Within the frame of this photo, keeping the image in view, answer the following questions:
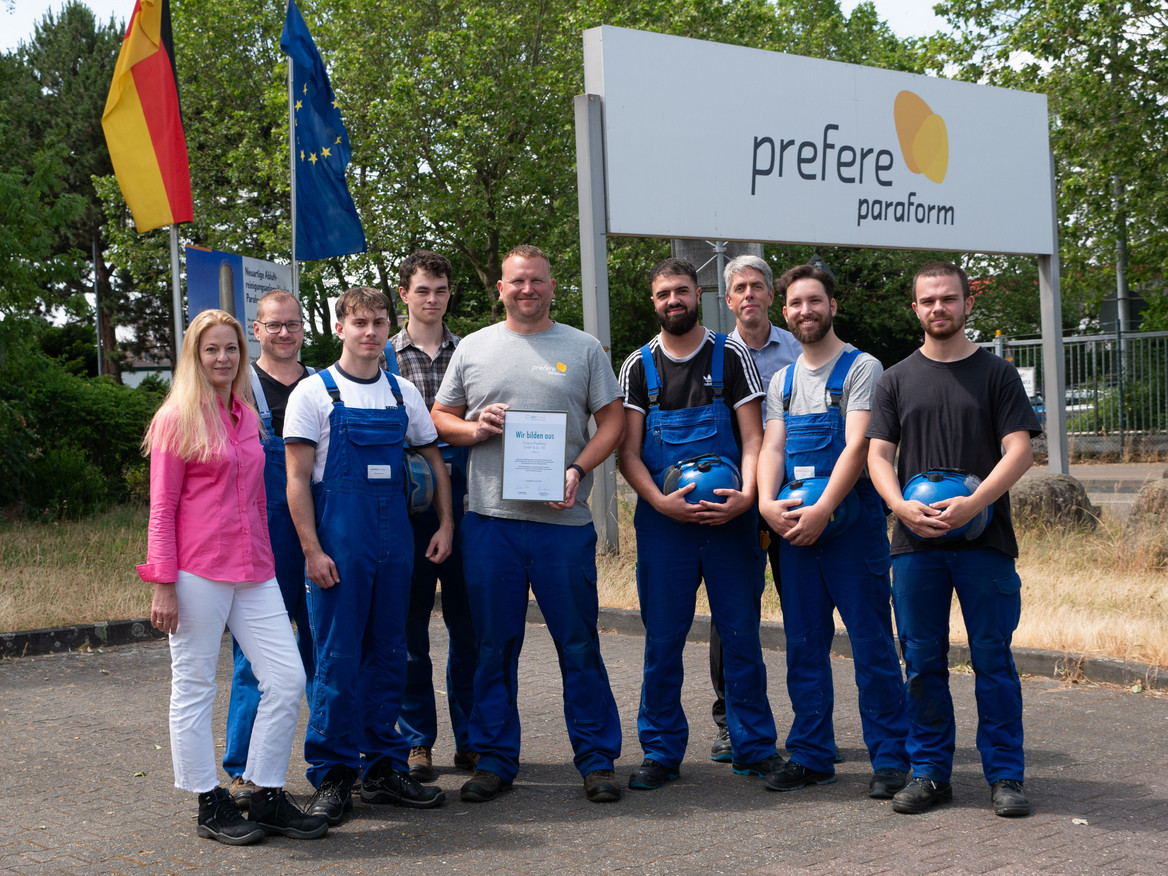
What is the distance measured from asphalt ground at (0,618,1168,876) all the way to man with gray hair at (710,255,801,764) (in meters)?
0.21

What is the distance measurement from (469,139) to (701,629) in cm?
2087

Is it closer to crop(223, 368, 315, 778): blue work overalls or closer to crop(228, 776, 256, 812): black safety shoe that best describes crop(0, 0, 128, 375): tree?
crop(223, 368, 315, 778): blue work overalls

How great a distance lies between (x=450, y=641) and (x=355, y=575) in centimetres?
89

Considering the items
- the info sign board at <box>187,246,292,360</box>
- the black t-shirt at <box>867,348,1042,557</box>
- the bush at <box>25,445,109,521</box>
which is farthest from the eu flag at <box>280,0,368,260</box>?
the black t-shirt at <box>867,348,1042,557</box>

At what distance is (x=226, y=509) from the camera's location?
15.0 feet

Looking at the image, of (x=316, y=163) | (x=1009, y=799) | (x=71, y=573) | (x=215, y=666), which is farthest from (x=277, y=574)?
(x=316, y=163)

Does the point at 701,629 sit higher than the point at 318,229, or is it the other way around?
the point at 318,229

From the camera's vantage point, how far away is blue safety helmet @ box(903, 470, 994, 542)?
4.60 meters

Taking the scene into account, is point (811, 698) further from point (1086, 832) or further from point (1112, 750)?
point (1112, 750)

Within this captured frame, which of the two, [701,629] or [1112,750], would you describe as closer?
[1112,750]

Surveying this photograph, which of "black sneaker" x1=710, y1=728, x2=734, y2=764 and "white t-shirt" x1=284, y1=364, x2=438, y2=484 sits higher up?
"white t-shirt" x1=284, y1=364, x2=438, y2=484

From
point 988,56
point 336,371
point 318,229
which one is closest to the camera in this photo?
point 336,371

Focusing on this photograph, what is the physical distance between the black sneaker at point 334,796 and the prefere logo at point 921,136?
32.3 feet

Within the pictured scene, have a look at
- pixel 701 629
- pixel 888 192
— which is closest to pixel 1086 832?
pixel 701 629
